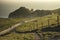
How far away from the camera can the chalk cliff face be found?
4789 millimetres

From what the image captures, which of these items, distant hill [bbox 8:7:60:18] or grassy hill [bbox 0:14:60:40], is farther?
distant hill [bbox 8:7:60:18]

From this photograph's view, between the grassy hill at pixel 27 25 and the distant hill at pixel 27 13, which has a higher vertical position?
the distant hill at pixel 27 13

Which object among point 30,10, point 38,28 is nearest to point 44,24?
point 38,28

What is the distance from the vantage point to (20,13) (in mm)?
4816

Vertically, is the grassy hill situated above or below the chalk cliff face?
below

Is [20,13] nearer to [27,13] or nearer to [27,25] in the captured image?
[27,13]

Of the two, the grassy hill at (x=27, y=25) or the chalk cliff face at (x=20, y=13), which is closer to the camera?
the grassy hill at (x=27, y=25)

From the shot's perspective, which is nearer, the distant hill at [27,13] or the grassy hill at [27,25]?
the grassy hill at [27,25]

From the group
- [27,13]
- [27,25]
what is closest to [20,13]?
[27,13]

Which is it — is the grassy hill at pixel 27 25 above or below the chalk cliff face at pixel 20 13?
below

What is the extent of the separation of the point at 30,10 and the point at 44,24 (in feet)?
1.64

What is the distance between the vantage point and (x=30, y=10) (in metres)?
4.82

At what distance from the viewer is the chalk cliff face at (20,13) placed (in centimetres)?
479

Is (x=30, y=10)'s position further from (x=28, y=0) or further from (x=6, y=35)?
(x=6, y=35)
